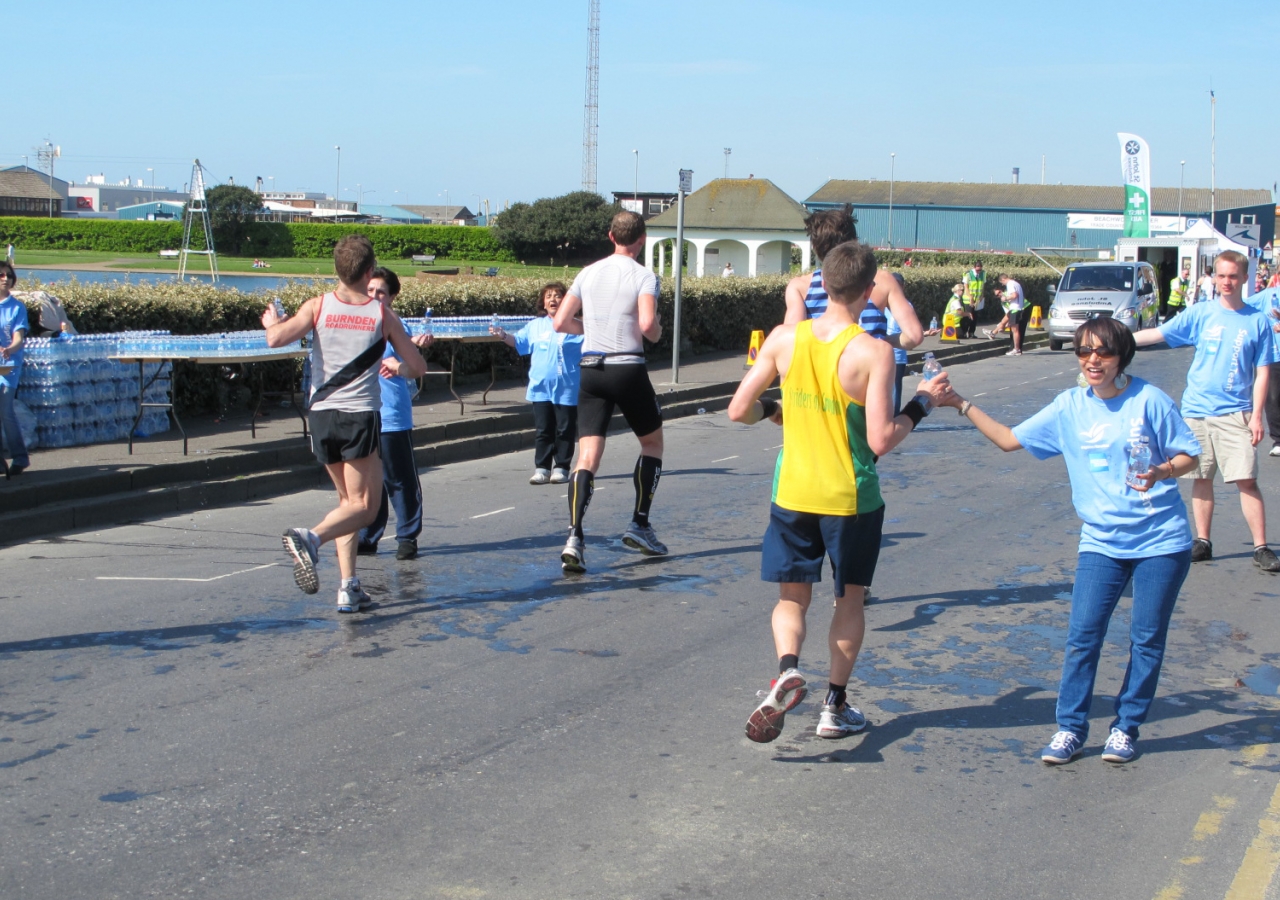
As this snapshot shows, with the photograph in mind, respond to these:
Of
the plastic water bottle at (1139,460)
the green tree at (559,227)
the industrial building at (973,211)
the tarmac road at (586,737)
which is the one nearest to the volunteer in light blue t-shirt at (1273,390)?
the tarmac road at (586,737)

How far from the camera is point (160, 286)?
13.5 meters

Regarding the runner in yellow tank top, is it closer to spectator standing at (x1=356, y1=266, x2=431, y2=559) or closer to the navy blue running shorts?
the navy blue running shorts

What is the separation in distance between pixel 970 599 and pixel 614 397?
225 cm

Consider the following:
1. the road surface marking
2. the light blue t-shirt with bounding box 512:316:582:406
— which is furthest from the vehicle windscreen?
the road surface marking

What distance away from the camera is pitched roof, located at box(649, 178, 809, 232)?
220 ft

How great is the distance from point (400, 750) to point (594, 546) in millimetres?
3654

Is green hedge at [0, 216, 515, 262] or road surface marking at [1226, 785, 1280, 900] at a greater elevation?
green hedge at [0, 216, 515, 262]

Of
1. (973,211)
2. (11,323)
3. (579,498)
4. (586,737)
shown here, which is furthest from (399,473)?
(973,211)

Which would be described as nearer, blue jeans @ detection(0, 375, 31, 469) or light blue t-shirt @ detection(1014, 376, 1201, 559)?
light blue t-shirt @ detection(1014, 376, 1201, 559)

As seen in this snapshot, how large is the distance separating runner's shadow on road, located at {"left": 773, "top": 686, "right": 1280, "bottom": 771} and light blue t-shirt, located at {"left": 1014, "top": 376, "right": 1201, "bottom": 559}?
81 centimetres

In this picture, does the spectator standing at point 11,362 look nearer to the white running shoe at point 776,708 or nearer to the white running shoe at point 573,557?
the white running shoe at point 573,557

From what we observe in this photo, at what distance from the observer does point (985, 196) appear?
9506 centimetres

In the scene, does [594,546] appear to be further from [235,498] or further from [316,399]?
[235,498]

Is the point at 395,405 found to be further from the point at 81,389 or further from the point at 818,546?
the point at 81,389
